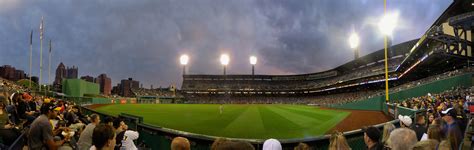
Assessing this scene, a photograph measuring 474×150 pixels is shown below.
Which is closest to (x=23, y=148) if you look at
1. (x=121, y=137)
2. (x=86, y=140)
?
(x=86, y=140)

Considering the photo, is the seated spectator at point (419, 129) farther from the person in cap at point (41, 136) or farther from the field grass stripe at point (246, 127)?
the field grass stripe at point (246, 127)

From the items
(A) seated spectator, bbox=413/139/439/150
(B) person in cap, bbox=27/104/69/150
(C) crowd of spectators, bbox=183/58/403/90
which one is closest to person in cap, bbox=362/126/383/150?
(A) seated spectator, bbox=413/139/439/150

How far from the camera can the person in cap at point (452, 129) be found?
5.54m

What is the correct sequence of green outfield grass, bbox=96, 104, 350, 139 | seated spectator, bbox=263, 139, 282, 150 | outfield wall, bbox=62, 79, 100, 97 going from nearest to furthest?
seated spectator, bbox=263, 139, 282, 150
green outfield grass, bbox=96, 104, 350, 139
outfield wall, bbox=62, 79, 100, 97

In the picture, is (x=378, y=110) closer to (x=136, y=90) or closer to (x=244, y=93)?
(x=244, y=93)

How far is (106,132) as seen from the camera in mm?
4203

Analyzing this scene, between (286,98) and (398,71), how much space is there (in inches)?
1954

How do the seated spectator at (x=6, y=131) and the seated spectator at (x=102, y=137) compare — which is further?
the seated spectator at (x=6, y=131)

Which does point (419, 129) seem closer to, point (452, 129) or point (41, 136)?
point (452, 129)

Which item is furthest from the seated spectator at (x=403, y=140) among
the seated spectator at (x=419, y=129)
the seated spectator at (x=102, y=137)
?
the seated spectator at (x=102, y=137)

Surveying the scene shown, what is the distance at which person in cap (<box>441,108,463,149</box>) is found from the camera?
5.54 metres

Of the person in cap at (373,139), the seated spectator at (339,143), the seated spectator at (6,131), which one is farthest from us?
the seated spectator at (6,131)

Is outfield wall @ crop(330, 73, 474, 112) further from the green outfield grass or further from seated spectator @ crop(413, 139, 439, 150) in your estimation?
seated spectator @ crop(413, 139, 439, 150)

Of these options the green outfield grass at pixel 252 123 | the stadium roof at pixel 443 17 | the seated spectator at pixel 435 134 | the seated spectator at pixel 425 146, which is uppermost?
the stadium roof at pixel 443 17
